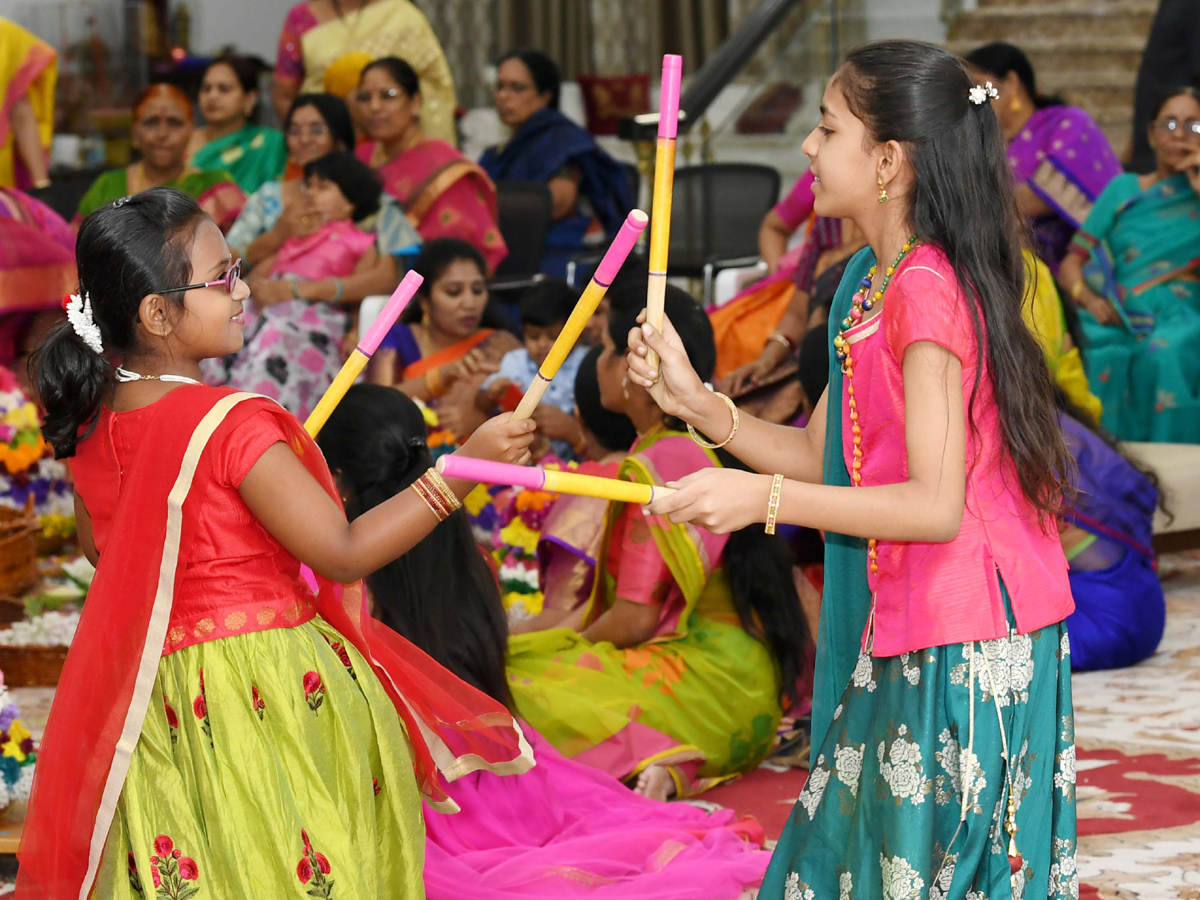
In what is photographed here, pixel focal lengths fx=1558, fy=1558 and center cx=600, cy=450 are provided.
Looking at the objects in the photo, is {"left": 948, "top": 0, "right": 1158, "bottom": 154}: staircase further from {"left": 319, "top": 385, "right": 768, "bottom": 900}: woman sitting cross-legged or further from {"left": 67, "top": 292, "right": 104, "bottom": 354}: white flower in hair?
{"left": 67, "top": 292, "right": 104, "bottom": 354}: white flower in hair

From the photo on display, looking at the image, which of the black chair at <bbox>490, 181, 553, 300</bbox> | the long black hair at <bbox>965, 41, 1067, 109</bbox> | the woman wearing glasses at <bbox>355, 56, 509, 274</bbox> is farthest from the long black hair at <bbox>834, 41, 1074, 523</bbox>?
the black chair at <bbox>490, 181, 553, 300</bbox>

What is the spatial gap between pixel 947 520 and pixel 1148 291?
149 inches

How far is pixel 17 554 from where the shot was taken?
3764mm

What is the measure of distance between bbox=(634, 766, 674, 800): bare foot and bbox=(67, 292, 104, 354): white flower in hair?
1.31 metres

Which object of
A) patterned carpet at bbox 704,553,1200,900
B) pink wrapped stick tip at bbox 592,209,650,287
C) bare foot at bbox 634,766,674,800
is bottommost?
patterned carpet at bbox 704,553,1200,900

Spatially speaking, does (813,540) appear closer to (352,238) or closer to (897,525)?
(897,525)

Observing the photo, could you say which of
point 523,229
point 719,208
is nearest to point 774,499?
point 523,229

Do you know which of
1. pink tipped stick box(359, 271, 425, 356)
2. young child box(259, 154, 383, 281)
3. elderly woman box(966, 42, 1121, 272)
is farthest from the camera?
young child box(259, 154, 383, 281)

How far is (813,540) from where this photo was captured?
3.26 meters

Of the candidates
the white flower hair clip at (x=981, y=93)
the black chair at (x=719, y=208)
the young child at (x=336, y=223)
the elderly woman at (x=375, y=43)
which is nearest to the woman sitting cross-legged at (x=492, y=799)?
the white flower hair clip at (x=981, y=93)

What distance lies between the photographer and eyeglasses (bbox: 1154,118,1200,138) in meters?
4.71

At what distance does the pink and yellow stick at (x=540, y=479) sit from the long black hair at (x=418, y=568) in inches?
39.8

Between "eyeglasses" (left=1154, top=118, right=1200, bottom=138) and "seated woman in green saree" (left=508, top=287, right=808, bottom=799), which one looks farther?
Result: "eyeglasses" (left=1154, top=118, right=1200, bottom=138)

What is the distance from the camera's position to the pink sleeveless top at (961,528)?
1.59 metres
